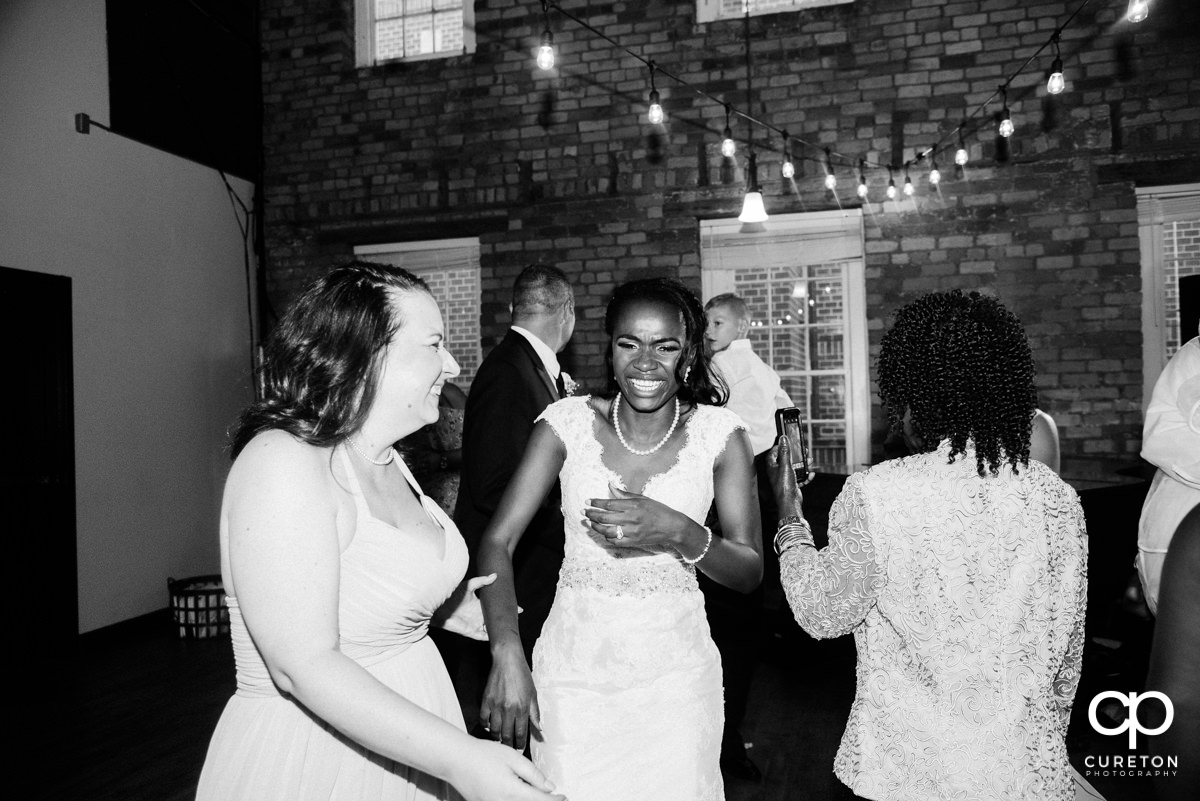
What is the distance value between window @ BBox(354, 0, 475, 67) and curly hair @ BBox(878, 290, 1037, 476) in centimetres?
549

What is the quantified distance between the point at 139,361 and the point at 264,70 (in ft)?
8.37

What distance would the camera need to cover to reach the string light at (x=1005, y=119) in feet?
16.4

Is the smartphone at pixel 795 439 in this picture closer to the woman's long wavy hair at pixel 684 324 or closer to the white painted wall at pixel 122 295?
the woman's long wavy hair at pixel 684 324

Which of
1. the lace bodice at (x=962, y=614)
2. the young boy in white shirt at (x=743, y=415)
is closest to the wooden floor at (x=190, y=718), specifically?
the young boy in white shirt at (x=743, y=415)

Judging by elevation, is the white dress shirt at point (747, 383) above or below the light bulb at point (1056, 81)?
below

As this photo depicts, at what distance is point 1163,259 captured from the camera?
528 cm

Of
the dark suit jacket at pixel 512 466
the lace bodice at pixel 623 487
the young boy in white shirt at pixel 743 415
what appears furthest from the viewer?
the young boy in white shirt at pixel 743 415

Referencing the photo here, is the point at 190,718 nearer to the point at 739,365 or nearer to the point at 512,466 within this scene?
the point at 512,466

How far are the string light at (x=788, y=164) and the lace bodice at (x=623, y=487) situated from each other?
3.73 m

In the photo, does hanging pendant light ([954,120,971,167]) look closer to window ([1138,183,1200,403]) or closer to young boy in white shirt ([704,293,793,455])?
window ([1138,183,1200,403])

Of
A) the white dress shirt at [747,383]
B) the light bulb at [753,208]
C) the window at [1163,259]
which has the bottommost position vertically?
the white dress shirt at [747,383]

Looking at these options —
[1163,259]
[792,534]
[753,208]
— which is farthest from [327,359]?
[1163,259]

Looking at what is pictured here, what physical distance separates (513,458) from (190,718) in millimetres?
2435

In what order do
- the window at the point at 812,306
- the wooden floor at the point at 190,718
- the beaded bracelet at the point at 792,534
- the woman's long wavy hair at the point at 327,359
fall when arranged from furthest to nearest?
the window at the point at 812,306 < the wooden floor at the point at 190,718 < the beaded bracelet at the point at 792,534 < the woman's long wavy hair at the point at 327,359
